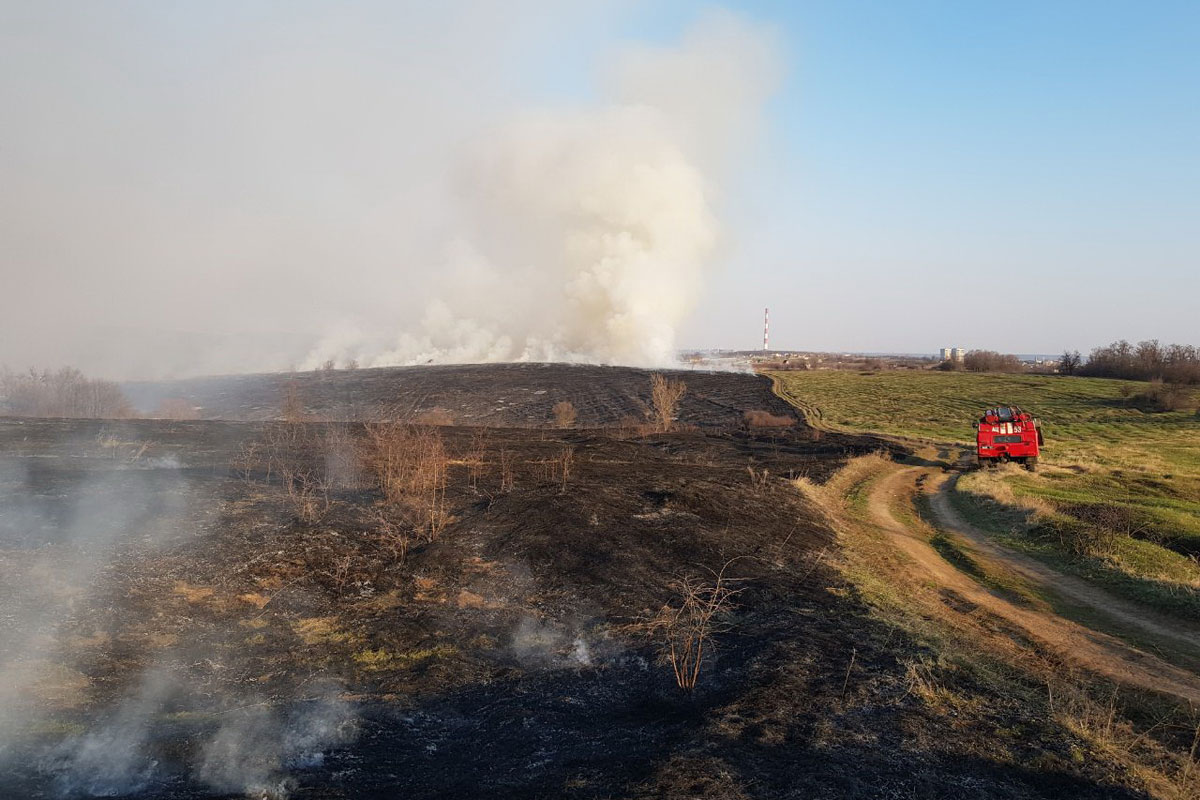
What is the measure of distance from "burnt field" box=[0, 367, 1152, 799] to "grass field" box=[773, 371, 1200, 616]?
545 cm

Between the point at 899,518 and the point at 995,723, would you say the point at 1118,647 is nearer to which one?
the point at 995,723

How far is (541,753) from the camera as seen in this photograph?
6.02m

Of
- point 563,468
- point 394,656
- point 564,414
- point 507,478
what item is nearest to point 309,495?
point 507,478

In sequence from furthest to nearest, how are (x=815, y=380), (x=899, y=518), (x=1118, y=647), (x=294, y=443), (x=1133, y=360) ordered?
(x=1133, y=360) → (x=815, y=380) → (x=294, y=443) → (x=899, y=518) → (x=1118, y=647)

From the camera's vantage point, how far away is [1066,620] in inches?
417

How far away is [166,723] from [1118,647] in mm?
12161

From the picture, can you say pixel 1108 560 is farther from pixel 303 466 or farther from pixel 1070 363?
pixel 1070 363

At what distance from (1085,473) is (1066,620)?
1730cm

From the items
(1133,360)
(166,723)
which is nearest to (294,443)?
(166,723)

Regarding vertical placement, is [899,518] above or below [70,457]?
below

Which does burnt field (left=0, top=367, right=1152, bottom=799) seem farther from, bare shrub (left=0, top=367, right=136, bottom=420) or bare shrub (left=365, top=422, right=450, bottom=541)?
bare shrub (left=0, top=367, right=136, bottom=420)

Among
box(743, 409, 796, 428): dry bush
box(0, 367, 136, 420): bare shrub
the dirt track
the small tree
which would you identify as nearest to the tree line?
the small tree

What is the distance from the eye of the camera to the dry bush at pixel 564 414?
120 feet

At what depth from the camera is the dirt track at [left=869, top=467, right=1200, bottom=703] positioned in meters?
8.38
